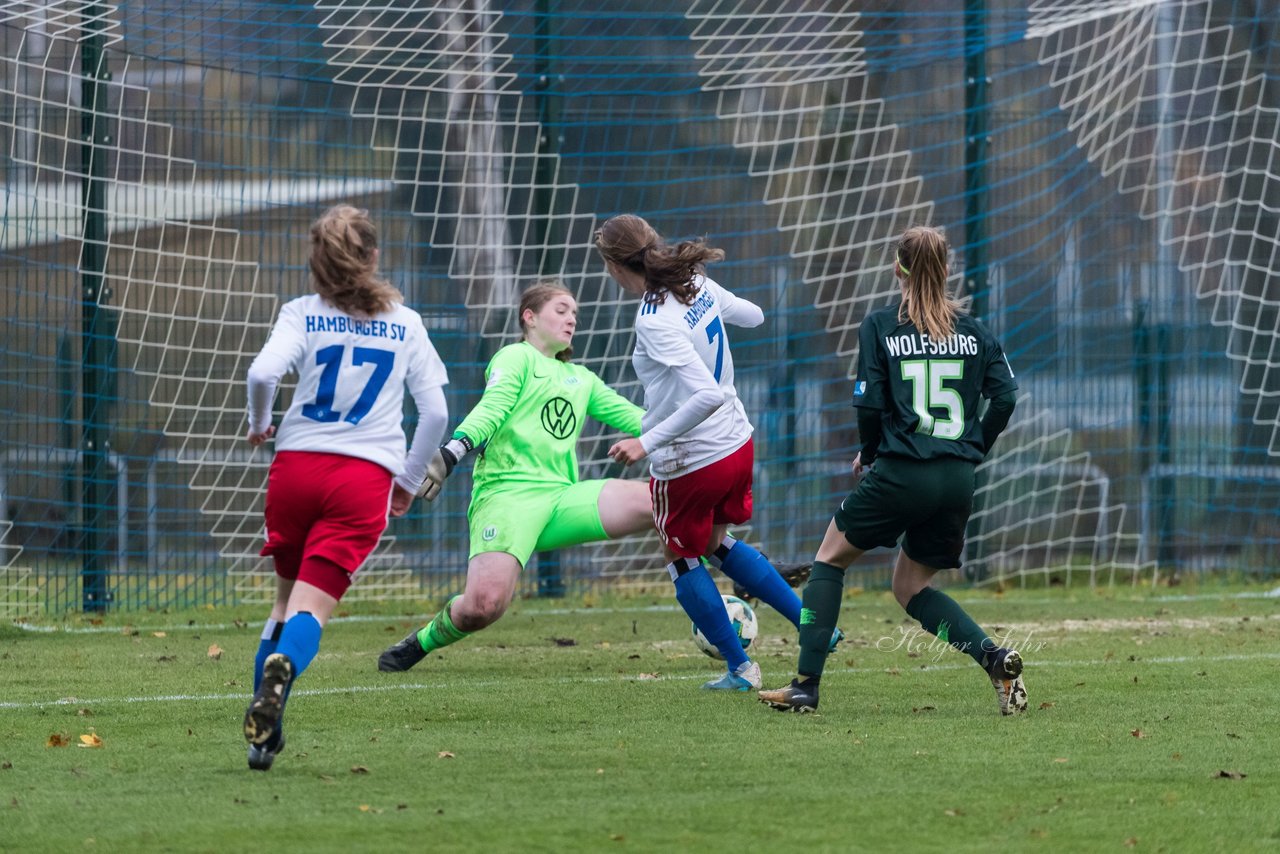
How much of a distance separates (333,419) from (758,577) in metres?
2.39

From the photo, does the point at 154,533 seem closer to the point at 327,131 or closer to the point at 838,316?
the point at 327,131

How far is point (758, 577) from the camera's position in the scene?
6.85 metres

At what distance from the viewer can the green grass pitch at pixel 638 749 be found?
13.2 feet

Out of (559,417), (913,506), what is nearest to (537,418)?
(559,417)

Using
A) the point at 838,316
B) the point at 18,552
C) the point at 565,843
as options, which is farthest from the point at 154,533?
the point at 565,843

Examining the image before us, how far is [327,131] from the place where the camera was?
1034 centimetres

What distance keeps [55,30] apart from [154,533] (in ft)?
9.57

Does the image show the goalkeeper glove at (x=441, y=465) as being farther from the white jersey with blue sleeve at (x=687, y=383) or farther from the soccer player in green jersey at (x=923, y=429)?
the soccer player in green jersey at (x=923, y=429)

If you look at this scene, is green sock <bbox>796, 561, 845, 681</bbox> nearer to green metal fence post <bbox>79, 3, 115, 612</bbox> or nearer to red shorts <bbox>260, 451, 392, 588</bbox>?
red shorts <bbox>260, 451, 392, 588</bbox>

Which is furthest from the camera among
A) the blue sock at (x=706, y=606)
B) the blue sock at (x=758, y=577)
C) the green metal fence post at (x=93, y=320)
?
the green metal fence post at (x=93, y=320)

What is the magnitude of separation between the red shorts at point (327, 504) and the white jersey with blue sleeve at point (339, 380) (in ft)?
0.12

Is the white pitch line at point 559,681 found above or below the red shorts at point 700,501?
below

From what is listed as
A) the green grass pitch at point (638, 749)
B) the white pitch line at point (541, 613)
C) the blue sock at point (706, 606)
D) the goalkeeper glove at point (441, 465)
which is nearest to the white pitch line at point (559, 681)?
the green grass pitch at point (638, 749)

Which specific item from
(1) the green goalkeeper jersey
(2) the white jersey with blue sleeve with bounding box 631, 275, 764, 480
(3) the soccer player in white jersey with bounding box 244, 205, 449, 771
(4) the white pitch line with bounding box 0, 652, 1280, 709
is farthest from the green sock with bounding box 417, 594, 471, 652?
(3) the soccer player in white jersey with bounding box 244, 205, 449, 771
